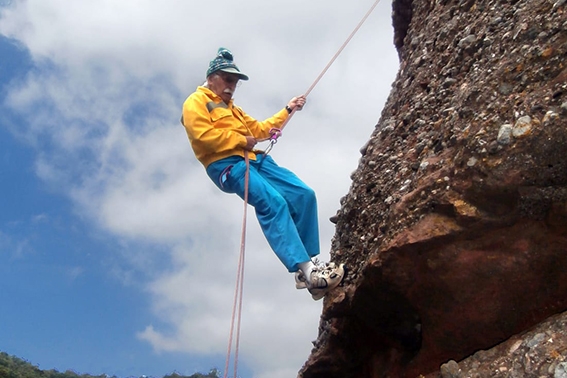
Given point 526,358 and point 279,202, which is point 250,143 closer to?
point 279,202

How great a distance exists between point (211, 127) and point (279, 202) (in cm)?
137

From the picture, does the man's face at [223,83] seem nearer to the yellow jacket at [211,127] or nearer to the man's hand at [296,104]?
the yellow jacket at [211,127]

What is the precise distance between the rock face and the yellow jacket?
5.98 ft

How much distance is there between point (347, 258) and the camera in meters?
7.18

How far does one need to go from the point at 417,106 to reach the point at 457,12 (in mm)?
1409

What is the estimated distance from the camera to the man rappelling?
6.78 m

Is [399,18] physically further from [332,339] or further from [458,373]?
[458,373]

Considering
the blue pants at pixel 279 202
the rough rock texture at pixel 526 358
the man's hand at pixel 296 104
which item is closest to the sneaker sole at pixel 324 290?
the blue pants at pixel 279 202

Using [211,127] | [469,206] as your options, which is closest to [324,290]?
[469,206]

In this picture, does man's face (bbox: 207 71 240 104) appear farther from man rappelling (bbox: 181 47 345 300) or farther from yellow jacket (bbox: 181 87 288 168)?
yellow jacket (bbox: 181 87 288 168)

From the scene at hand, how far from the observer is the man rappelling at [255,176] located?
22.3 feet

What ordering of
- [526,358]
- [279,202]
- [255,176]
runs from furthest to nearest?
[255,176] < [279,202] < [526,358]

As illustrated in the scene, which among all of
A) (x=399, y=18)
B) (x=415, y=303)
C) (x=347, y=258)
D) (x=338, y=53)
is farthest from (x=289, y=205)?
(x=399, y=18)

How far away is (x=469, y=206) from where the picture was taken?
198 inches
